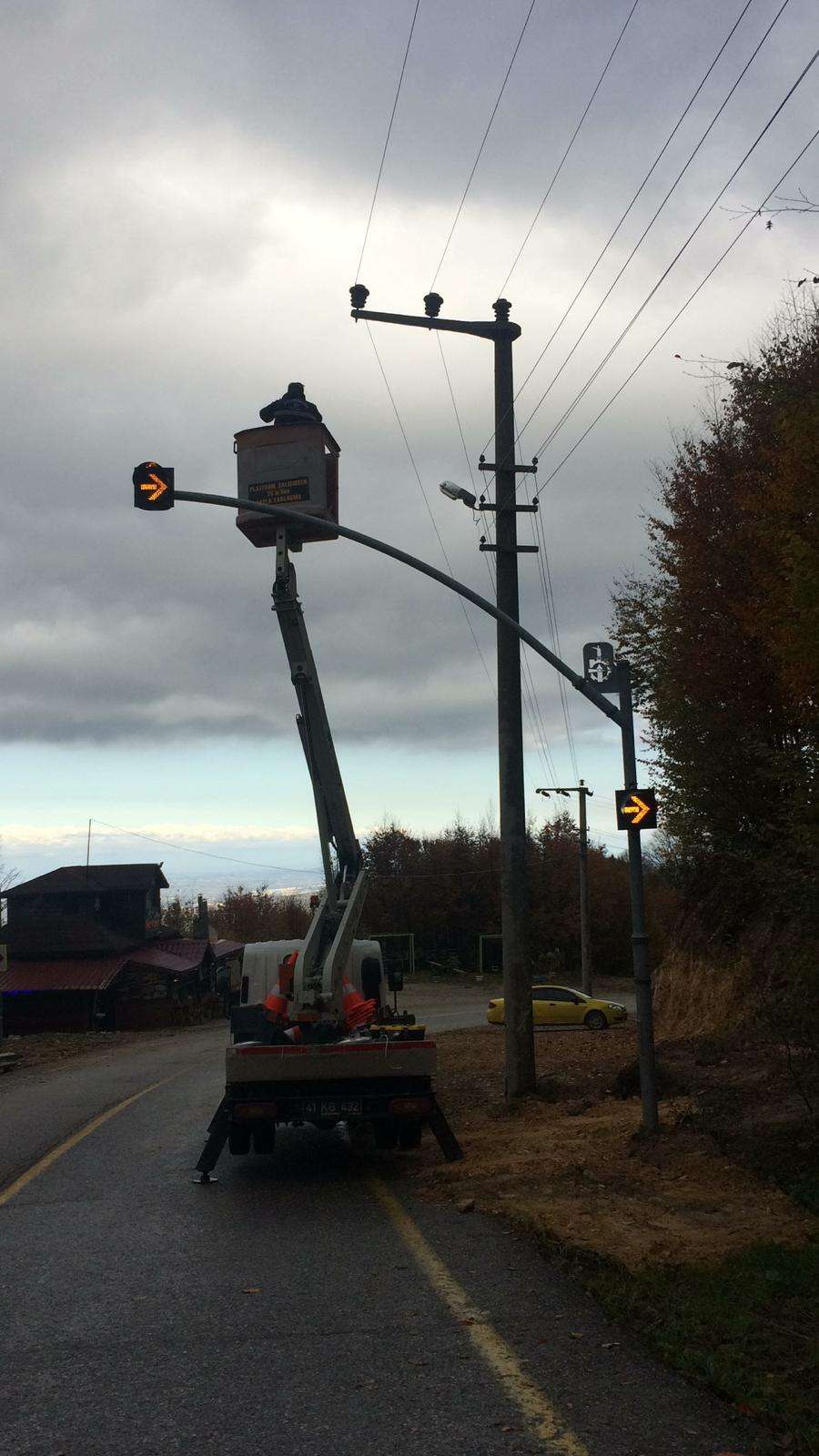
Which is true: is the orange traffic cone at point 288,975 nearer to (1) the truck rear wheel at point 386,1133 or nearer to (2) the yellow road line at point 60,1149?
(1) the truck rear wheel at point 386,1133

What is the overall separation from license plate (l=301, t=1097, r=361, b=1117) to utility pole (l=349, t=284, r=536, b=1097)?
418 centimetres

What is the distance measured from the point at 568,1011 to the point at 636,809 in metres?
24.1

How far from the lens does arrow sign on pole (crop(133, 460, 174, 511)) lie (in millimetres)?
11773

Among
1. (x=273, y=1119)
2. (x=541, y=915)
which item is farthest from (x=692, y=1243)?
(x=541, y=915)

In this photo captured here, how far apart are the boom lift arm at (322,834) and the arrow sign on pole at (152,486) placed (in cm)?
238

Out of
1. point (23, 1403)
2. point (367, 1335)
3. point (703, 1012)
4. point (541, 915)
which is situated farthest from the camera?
point (541, 915)

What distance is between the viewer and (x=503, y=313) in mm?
16141

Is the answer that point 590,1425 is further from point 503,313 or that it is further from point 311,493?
point 503,313

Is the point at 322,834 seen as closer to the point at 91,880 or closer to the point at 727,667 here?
the point at 727,667

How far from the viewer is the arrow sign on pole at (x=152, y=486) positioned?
11.8 metres

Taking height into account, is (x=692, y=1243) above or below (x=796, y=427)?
below

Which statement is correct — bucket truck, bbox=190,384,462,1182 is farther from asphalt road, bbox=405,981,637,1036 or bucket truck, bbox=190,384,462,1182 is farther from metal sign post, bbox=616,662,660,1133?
asphalt road, bbox=405,981,637,1036

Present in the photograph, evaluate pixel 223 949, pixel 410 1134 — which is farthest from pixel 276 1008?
pixel 223 949

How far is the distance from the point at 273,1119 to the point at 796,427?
7.99 m
